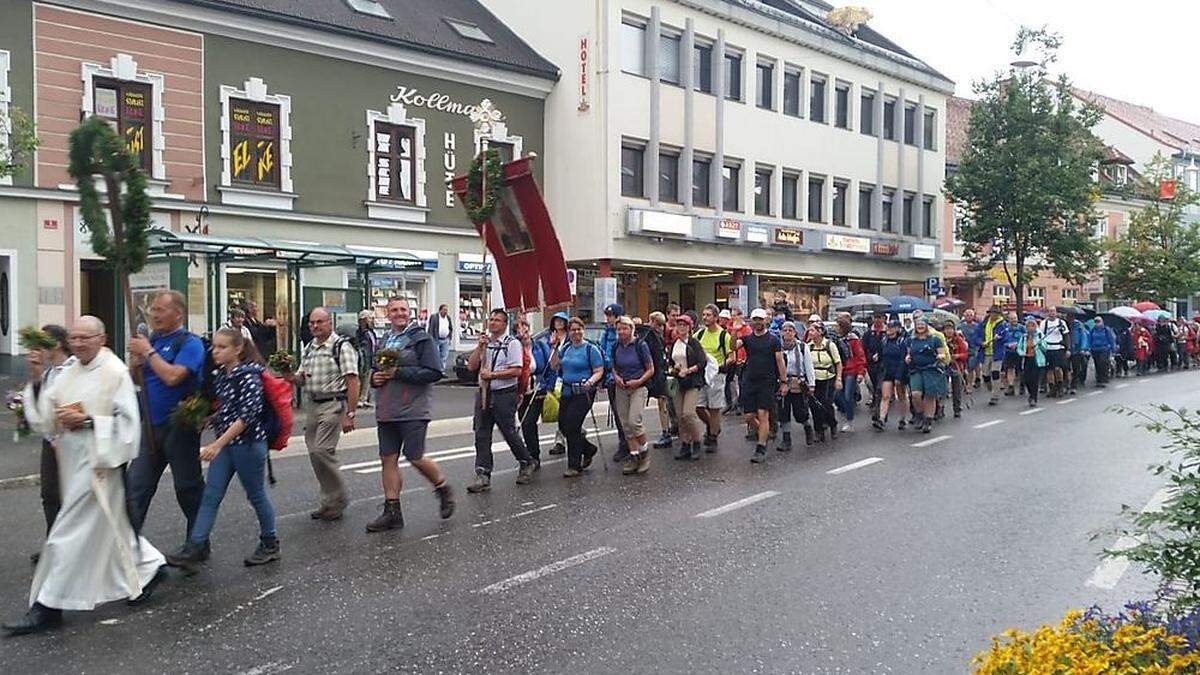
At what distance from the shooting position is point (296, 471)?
35.2ft

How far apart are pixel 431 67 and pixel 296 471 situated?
16257 mm

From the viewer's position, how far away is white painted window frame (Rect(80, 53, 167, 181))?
19672 millimetres

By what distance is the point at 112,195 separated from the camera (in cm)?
634

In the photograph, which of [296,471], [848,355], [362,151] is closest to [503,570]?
[296,471]

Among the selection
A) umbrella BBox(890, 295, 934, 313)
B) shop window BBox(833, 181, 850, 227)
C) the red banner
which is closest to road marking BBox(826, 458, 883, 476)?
the red banner

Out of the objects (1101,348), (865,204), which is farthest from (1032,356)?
(865,204)

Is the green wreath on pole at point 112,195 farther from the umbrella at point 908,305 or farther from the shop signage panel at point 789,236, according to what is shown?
the shop signage panel at point 789,236

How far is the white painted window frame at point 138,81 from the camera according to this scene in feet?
64.5

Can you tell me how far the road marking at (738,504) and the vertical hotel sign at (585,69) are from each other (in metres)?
19.2

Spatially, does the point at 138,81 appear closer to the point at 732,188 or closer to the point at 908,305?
the point at 732,188

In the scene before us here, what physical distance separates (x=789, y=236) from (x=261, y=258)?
1952 cm

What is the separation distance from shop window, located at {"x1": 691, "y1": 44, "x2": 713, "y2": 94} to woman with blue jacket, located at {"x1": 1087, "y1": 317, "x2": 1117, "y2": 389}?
1272cm

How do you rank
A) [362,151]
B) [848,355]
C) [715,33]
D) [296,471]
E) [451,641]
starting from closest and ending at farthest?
[451,641] < [296,471] < [848,355] < [362,151] < [715,33]

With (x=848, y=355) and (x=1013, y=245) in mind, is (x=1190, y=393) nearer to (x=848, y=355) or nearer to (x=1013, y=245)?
(x=848, y=355)
